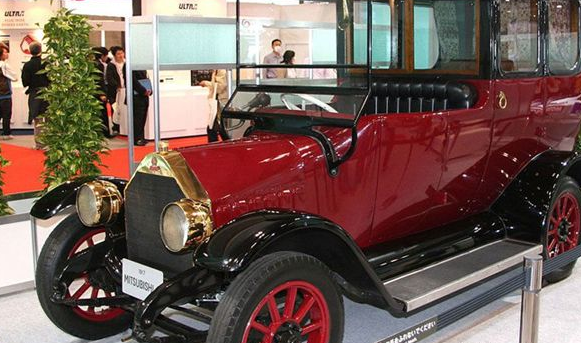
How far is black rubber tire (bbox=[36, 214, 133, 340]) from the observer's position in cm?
322

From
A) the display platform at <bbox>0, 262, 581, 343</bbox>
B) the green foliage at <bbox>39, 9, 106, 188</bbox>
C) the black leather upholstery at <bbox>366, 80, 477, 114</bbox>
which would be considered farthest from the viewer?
the green foliage at <bbox>39, 9, 106, 188</bbox>

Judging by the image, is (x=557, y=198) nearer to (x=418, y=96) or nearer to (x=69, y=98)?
(x=418, y=96)

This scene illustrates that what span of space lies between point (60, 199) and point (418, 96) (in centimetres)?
207

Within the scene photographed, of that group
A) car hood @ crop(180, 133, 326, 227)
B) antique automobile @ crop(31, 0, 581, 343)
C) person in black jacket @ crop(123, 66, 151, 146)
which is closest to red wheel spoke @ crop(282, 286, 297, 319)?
antique automobile @ crop(31, 0, 581, 343)

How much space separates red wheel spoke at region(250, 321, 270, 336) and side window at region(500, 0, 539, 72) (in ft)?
7.22

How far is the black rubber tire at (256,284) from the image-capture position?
2.45 metres

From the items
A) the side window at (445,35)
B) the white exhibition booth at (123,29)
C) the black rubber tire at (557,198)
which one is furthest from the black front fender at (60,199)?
the white exhibition booth at (123,29)

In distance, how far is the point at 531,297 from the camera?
109 inches

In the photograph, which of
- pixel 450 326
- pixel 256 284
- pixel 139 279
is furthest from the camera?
pixel 450 326

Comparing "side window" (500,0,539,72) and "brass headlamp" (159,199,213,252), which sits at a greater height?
"side window" (500,0,539,72)

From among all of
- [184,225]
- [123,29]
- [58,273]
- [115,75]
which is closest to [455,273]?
[184,225]

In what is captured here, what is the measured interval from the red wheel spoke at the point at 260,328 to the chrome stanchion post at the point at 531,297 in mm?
1033

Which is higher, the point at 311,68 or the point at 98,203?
the point at 311,68

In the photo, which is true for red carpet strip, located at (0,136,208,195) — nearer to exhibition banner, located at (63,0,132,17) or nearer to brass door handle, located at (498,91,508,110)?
exhibition banner, located at (63,0,132,17)
